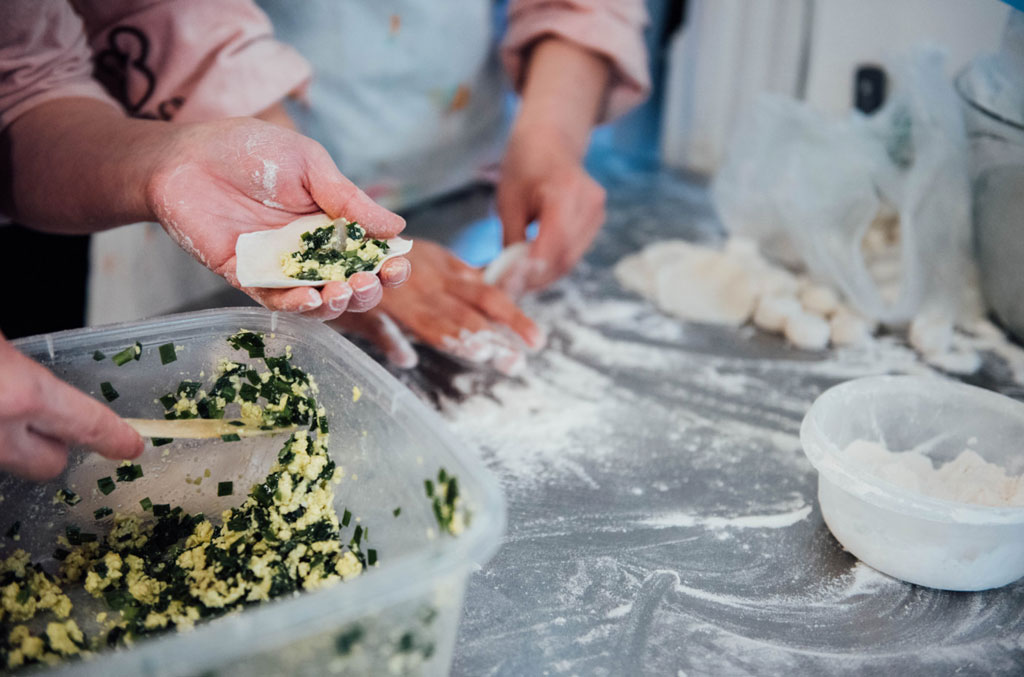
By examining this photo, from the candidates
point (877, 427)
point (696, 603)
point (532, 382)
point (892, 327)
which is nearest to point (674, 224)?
point (892, 327)

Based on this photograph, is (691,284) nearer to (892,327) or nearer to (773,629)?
(892,327)

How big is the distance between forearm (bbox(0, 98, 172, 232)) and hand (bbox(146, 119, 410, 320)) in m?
0.03

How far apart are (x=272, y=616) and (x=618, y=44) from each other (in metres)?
1.13

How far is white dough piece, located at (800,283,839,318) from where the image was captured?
1.12 m

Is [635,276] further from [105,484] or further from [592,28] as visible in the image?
[105,484]

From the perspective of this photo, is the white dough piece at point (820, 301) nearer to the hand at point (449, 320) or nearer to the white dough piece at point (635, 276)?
the white dough piece at point (635, 276)

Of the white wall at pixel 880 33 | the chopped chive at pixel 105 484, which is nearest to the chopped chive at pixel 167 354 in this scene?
the chopped chive at pixel 105 484

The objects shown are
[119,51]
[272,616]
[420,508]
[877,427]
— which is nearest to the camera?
[272,616]

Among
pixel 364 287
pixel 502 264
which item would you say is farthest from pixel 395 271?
pixel 502 264

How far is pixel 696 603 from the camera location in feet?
2.15

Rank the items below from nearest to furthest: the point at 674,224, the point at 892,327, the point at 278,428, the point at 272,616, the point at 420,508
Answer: the point at 272,616, the point at 420,508, the point at 278,428, the point at 892,327, the point at 674,224

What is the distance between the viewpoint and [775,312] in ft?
3.61

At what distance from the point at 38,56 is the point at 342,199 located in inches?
16.9

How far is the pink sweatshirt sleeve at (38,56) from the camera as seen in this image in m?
0.82
